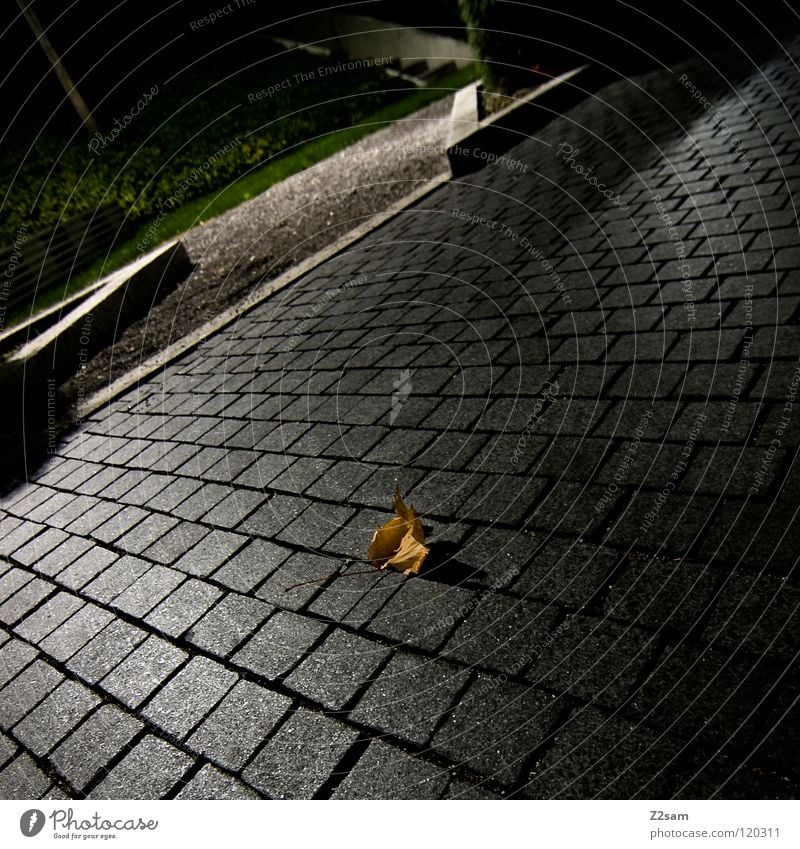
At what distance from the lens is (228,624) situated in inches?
111

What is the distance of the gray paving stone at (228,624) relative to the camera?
2.73m

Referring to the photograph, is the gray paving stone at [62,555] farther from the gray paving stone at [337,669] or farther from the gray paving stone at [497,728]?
the gray paving stone at [497,728]

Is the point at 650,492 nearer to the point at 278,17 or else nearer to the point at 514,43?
the point at 514,43

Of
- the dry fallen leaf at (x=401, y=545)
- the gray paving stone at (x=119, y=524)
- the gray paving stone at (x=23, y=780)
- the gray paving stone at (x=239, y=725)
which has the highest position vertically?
the dry fallen leaf at (x=401, y=545)

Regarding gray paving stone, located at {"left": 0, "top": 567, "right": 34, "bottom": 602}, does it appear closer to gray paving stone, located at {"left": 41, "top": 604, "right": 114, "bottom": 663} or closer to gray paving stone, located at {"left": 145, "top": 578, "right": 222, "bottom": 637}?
gray paving stone, located at {"left": 41, "top": 604, "right": 114, "bottom": 663}

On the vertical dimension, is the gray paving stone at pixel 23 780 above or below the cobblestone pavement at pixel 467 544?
below

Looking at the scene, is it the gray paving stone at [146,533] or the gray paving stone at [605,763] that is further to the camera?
the gray paving stone at [146,533]

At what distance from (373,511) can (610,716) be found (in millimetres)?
1487

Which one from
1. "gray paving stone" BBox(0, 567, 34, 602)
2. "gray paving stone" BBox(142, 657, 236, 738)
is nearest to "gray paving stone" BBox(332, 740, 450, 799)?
"gray paving stone" BBox(142, 657, 236, 738)

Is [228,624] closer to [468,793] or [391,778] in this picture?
[391,778]

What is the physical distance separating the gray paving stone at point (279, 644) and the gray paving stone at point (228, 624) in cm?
6
